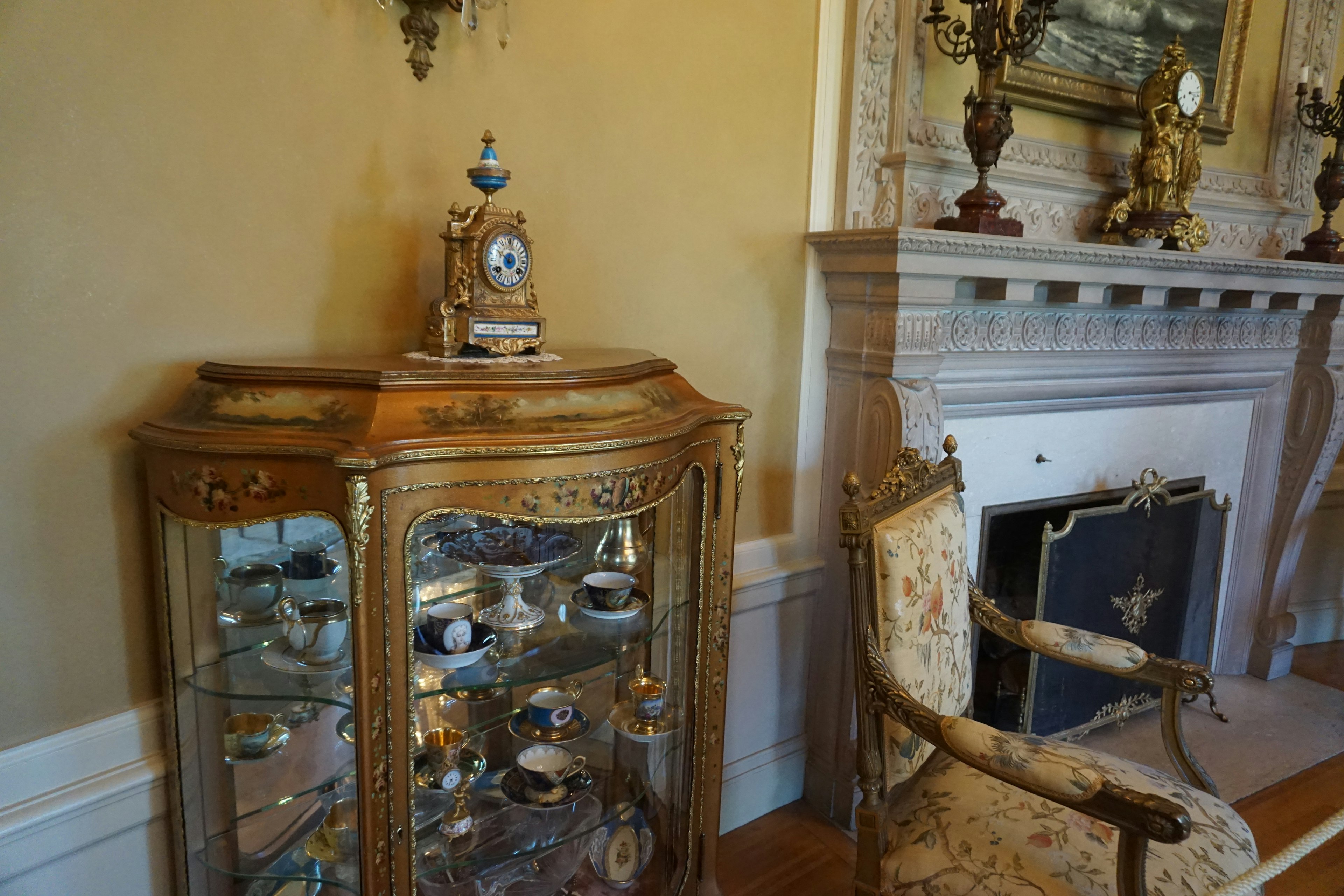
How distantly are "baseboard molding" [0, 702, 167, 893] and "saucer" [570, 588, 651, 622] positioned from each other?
0.67m

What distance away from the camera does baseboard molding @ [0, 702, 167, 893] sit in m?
1.15

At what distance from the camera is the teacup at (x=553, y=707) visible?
1.37m

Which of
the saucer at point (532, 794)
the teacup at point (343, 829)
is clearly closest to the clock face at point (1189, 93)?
the saucer at point (532, 794)

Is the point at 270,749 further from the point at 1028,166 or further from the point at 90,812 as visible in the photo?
the point at 1028,166

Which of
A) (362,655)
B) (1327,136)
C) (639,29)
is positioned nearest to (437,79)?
(639,29)

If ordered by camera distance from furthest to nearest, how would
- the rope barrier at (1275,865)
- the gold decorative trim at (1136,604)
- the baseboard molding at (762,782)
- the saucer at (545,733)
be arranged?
1. the gold decorative trim at (1136,604)
2. the baseboard molding at (762,782)
3. the saucer at (545,733)
4. the rope barrier at (1275,865)

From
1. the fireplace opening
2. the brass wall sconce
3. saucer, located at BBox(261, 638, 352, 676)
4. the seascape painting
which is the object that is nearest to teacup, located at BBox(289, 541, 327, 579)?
saucer, located at BBox(261, 638, 352, 676)

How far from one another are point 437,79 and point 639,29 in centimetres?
44

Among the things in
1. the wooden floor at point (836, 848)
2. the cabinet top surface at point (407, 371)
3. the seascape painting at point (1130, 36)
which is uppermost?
the seascape painting at point (1130, 36)

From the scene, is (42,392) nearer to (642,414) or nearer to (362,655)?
(362,655)

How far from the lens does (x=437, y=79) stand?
140cm

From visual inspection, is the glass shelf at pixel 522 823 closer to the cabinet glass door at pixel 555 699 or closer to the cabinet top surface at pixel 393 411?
the cabinet glass door at pixel 555 699

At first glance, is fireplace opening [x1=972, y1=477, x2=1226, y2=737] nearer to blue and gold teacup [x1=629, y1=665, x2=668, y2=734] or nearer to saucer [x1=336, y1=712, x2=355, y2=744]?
blue and gold teacup [x1=629, y1=665, x2=668, y2=734]

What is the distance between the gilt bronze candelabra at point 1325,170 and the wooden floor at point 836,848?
1.58m
